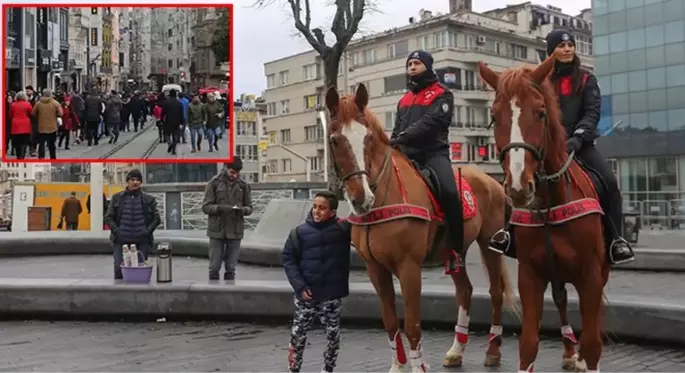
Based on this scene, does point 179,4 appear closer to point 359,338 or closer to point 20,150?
point 20,150

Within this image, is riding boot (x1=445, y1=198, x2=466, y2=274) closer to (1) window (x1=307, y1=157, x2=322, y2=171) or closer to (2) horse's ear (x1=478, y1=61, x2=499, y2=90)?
(2) horse's ear (x1=478, y1=61, x2=499, y2=90)

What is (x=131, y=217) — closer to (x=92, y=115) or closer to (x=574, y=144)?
(x=574, y=144)

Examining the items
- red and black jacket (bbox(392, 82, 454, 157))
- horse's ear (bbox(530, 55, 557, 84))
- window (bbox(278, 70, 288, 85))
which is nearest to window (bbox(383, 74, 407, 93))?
window (bbox(278, 70, 288, 85))

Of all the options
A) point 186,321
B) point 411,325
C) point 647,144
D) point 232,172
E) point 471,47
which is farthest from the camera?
point 471,47

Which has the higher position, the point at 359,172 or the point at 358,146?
the point at 358,146

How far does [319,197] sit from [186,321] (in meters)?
4.12

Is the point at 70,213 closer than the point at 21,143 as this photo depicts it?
No

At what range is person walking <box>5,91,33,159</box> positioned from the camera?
64.1ft

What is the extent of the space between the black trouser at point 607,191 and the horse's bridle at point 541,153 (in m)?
0.66

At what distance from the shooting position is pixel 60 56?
19.9 metres

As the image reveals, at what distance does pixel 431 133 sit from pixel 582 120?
56.1 inches

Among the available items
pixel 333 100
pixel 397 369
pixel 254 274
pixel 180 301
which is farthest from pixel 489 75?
pixel 254 274

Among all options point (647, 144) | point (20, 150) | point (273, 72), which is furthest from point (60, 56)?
point (273, 72)

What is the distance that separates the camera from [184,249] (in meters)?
17.9
